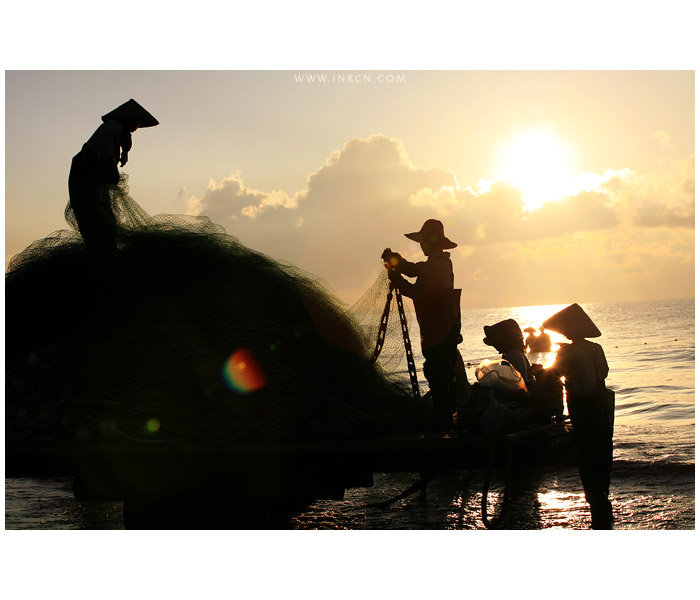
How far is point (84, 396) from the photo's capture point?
16.2 feet

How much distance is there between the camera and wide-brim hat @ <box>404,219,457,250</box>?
5.79 metres

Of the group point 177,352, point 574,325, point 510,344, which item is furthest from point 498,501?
point 177,352

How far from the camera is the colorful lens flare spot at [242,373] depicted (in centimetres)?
502

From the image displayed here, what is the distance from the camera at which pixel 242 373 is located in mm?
5074

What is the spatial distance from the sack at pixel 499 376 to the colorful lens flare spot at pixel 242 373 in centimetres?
177

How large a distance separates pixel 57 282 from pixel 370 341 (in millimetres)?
3024

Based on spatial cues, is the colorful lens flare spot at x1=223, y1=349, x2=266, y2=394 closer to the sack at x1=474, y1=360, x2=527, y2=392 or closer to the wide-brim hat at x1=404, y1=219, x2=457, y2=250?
the sack at x1=474, y1=360, x2=527, y2=392

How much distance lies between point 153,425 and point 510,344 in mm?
3286

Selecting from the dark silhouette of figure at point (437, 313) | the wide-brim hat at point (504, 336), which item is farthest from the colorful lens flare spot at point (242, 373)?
the wide-brim hat at point (504, 336)

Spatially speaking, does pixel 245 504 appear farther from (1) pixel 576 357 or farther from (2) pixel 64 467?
(1) pixel 576 357

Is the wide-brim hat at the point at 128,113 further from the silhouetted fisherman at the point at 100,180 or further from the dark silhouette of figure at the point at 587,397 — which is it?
the dark silhouette of figure at the point at 587,397

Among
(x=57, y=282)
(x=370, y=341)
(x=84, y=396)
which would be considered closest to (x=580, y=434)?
(x=370, y=341)

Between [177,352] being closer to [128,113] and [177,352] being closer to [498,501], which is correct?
[128,113]

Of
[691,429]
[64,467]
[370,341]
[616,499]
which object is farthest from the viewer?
[691,429]
